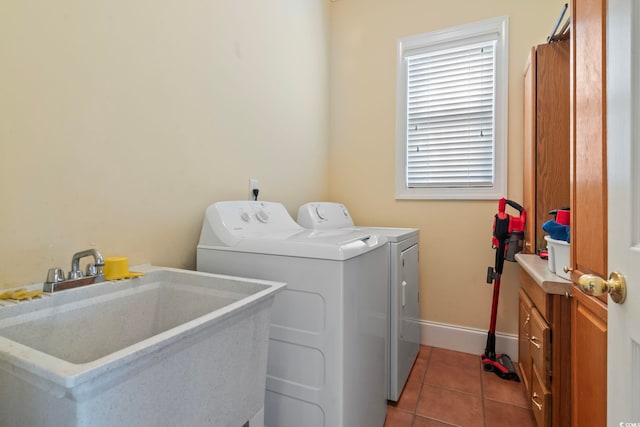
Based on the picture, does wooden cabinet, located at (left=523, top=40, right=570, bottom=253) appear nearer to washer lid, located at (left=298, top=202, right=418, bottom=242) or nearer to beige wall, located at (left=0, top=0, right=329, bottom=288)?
washer lid, located at (left=298, top=202, right=418, bottom=242)

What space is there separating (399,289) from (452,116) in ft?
4.82

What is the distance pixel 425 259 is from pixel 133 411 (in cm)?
221

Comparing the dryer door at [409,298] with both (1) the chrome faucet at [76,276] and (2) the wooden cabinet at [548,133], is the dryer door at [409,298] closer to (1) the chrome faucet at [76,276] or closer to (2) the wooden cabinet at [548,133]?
(2) the wooden cabinet at [548,133]

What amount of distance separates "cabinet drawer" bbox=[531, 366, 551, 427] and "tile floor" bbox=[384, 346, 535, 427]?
0.24m

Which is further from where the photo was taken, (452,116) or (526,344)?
(452,116)

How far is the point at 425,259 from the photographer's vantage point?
242cm

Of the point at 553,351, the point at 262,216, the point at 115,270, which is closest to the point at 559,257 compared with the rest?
the point at 553,351

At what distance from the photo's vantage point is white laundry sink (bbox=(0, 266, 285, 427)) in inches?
19.0

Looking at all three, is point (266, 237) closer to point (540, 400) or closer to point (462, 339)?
point (540, 400)

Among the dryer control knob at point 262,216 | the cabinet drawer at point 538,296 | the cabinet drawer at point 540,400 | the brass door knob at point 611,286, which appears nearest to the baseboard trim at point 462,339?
the cabinet drawer at point 538,296

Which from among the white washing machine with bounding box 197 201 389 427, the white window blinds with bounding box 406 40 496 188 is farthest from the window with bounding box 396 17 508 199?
the white washing machine with bounding box 197 201 389 427

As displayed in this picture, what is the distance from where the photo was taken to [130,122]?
1.19 m

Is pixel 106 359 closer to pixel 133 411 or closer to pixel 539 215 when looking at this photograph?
pixel 133 411

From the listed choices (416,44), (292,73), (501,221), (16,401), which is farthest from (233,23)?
(501,221)
